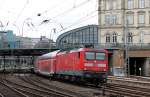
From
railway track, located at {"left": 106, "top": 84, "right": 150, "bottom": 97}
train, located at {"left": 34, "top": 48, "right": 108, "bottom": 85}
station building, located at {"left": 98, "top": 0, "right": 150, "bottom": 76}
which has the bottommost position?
railway track, located at {"left": 106, "top": 84, "right": 150, "bottom": 97}

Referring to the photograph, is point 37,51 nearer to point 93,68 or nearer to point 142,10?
point 142,10

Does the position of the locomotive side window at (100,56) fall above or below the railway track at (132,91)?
above

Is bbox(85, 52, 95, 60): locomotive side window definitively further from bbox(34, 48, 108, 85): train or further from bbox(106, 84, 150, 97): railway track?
bbox(106, 84, 150, 97): railway track

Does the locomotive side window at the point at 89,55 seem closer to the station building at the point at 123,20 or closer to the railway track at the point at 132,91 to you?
the railway track at the point at 132,91

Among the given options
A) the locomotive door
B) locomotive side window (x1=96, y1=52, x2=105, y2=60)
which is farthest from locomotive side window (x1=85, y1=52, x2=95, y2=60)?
the locomotive door

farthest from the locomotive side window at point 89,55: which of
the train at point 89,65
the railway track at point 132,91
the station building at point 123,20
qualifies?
the station building at point 123,20

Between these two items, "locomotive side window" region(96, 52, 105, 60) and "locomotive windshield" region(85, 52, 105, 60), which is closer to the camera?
"locomotive windshield" region(85, 52, 105, 60)

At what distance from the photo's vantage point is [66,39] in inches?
5103

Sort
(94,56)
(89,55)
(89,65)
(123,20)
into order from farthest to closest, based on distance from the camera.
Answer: (123,20), (94,56), (89,55), (89,65)

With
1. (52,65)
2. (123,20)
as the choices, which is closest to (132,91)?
(52,65)

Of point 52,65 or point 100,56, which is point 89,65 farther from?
point 52,65

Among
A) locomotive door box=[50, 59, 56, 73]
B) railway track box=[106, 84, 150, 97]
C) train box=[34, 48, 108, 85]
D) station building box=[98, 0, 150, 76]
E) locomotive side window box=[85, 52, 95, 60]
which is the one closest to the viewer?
railway track box=[106, 84, 150, 97]

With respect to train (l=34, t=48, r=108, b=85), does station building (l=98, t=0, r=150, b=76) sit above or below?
above

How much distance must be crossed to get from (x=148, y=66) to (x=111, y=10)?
26.8 meters
